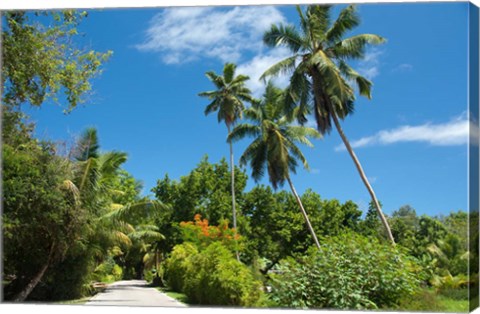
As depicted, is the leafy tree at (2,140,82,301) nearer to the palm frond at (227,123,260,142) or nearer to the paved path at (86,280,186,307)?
the paved path at (86,280,186,307)

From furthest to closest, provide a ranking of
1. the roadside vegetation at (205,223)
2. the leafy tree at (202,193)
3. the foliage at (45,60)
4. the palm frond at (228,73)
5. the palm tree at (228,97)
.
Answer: the leafy tree at (202,193), the palm tree at (228,97), the palm frond at (228,73), the foliage at (45,60), the roadside vegetation at (205,223)

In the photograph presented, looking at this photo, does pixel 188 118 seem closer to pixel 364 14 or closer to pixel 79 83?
pixel 79 83

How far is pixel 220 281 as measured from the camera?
10.5m

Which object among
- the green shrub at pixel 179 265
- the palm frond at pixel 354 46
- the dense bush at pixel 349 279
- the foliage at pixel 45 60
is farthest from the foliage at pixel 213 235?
the dense bush at pixel 349 279

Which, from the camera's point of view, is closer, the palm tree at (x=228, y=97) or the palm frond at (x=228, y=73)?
the palm frond at (x=228, y=73)

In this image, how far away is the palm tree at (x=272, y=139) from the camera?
18.5 meters

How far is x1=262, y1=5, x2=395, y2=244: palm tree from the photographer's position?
12539 mm

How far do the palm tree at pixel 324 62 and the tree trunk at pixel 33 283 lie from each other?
6.37 meters

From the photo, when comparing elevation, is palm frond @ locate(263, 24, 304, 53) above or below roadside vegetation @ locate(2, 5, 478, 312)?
above

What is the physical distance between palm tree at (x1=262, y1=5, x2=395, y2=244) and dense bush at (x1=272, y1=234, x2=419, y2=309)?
334cm

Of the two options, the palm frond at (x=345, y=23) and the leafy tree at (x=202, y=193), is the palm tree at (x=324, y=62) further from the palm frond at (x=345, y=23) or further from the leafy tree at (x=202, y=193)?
the leafy tree at (x=202, y=193)

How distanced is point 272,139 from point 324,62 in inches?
264

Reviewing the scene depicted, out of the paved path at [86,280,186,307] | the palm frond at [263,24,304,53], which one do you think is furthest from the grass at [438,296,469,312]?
the palm frond at [263,24,304,53]

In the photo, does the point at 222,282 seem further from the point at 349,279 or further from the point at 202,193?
the point at 202,193
